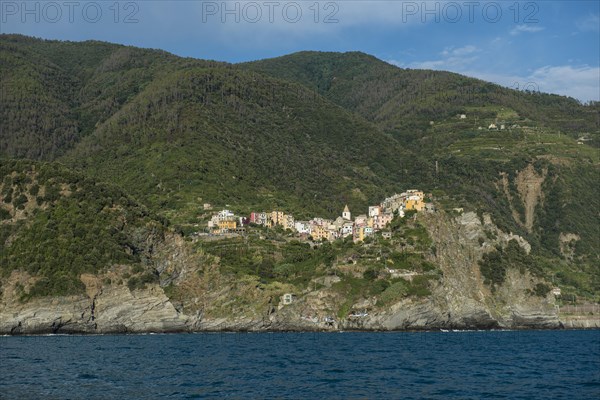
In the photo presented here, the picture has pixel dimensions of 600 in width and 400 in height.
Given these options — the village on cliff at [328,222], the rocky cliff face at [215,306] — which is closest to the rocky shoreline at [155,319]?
the rocky cliff face at [215,306]

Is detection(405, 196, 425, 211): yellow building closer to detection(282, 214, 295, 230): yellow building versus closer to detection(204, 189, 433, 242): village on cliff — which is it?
detection(204, 189, 433, 242): village on cliff

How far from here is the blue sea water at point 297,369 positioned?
51250 millimetres

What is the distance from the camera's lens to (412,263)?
134125mm

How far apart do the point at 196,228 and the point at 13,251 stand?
137ft

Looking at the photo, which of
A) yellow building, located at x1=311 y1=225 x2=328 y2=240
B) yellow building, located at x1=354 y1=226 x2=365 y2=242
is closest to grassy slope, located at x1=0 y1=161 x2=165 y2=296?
yellow building, located at x1=311 y1=225 x2=328 y2=240

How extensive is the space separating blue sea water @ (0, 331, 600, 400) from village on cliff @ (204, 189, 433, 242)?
174 ft

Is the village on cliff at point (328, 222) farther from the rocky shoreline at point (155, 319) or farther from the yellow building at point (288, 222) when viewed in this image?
the rocky shoreline at point (155, 319)

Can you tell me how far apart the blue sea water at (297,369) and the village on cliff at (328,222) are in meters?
52.9

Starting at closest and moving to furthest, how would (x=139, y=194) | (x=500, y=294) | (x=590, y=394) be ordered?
(x=590, y=394) < (x=500, y=294) < (x=139, y=194)

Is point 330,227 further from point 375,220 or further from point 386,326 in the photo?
point 386,326

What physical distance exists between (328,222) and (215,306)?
59.5m

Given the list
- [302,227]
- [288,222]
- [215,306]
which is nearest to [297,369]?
[215,306]

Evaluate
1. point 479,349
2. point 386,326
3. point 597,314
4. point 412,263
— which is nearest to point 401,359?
point 479,349

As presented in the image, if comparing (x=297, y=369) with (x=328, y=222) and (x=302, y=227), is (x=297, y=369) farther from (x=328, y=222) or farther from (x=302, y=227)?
(x=328, y=222)
